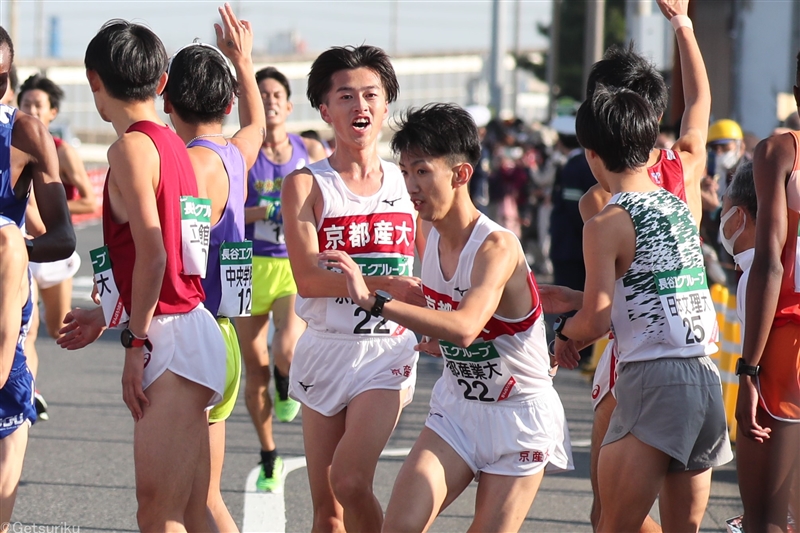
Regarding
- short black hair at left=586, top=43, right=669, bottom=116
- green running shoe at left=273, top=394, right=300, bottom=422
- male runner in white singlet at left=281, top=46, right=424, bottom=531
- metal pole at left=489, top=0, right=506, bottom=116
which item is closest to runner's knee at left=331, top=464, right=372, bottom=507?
male runner in white singlet at left=281, top=46, right=424, bottom=531

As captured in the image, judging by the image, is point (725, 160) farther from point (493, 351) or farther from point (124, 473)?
point (493, 351)

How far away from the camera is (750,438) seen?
13.4 feet

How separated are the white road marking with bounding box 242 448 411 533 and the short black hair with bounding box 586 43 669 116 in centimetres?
282

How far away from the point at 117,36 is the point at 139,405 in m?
1.31

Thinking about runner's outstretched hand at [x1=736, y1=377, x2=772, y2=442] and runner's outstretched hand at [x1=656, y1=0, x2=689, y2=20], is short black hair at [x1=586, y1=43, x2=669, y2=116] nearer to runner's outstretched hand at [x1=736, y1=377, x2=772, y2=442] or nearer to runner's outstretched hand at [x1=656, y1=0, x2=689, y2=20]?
runner's outstretched hand at [x1=656, y1=0, x2=689, y2=20]

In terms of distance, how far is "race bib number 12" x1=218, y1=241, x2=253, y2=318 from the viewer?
15.1 feet

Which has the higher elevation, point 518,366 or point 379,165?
point 379,165

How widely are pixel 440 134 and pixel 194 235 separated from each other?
0.98 m

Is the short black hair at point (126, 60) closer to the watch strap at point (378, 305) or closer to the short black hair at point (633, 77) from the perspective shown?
the watch strap at point (378, 305)

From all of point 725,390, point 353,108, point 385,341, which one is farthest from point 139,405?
point 725,390

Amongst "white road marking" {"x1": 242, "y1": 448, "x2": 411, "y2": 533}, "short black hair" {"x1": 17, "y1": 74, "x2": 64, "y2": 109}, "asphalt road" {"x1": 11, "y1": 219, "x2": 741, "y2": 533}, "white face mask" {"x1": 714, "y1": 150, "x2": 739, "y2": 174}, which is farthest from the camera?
"white face mask" {"x1": 714, "y1": 150, "x2": 739, "y2": 174}

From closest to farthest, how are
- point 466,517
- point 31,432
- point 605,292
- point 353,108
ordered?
point 605,292
point 353,108
point 466,517
point 31,432

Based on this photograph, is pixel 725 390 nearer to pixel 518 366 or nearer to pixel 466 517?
pixel 466 517

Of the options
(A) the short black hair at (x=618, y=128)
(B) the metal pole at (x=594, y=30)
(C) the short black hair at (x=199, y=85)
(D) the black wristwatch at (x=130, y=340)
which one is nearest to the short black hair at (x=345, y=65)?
(C) the short black hair at (x=199, y=85)
